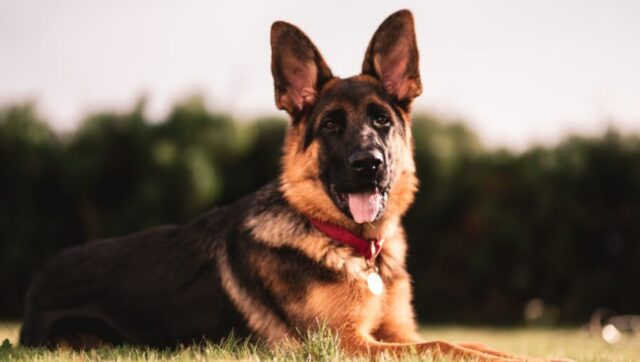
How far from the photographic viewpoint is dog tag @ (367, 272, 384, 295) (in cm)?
496

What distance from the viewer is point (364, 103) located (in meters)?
5.25

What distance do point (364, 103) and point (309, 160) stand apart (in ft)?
2.09

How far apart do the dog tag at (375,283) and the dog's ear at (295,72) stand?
1504 millimetres

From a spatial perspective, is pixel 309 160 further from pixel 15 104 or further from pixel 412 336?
pixel 15 104

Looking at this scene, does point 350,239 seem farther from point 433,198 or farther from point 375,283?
point 433,198

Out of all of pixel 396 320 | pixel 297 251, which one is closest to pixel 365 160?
pixel 297 251

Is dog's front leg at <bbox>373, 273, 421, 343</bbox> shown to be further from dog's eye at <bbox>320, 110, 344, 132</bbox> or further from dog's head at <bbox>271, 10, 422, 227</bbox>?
dog's eye at <bbox>320, 110, 344, 132</bbox>

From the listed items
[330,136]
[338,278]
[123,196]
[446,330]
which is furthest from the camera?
[123,196]

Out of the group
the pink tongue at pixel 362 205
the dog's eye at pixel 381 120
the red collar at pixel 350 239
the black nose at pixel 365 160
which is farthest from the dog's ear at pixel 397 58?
the red collar at pixel 350 239

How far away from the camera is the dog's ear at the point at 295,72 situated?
5395mm

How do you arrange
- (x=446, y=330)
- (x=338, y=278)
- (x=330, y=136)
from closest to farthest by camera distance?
(x=338, y=278) → (x=330, y=136) → (x=446, y=330)

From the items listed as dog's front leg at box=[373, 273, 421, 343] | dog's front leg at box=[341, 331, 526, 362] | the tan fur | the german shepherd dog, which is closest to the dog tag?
the german shepherd dog

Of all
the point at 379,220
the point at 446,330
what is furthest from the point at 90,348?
the point at 446,330

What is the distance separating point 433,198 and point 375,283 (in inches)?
382
